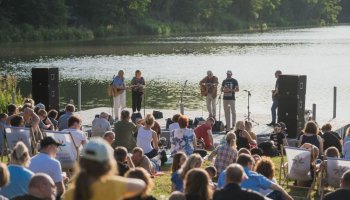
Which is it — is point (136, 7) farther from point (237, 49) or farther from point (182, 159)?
point (182, 159)

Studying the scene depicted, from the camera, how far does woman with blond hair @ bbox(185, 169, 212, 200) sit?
636 centimetres

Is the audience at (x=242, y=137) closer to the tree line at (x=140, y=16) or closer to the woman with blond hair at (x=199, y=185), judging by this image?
the woman with blond hair at (x=199, y=185)

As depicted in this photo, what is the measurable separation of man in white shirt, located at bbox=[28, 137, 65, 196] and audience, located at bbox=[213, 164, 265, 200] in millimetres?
2676

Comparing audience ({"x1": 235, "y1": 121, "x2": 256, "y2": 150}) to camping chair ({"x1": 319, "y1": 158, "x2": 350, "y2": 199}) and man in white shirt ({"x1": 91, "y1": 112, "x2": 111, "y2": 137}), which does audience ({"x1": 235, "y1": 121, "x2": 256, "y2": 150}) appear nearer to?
man in white shirt ({"x1": 91, "y1": 112, "x2": 111, "y2": 137})

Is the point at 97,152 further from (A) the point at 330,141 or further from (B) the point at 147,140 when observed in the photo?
(A) the point at 330,141

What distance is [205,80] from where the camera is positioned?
19.4 m

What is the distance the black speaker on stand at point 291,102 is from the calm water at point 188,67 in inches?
241

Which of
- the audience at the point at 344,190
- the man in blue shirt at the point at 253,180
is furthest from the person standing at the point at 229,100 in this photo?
the audience at the point at 344,190

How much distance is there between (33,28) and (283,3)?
2781 inches

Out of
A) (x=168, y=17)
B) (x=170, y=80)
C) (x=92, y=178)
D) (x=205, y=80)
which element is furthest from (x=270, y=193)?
(x=168, y=17)

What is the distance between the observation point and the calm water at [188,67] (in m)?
28.7

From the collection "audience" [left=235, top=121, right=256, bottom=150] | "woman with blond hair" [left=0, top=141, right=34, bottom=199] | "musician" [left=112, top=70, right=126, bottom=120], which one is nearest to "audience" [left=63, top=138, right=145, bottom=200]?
"woman with blond hair" [left=0, top=141, right=34, bottom=199]

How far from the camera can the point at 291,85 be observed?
1723 cm

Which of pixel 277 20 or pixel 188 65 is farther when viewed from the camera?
pixel 277 20
